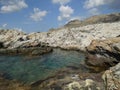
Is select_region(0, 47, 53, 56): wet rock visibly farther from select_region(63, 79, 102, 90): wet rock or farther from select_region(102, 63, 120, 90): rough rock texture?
select_region(102, 63, 120, 90): rough rock texture

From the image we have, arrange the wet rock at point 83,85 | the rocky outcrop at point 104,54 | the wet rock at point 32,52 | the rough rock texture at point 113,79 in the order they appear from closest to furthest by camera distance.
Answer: the rough rock texture at point 113,79
the wet rock at point 83,85
the rocky outcrop at point 104,54
the wet rock at point 32,52

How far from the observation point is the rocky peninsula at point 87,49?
1889 centimetres

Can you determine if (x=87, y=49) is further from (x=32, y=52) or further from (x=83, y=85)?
(x=83, y=85)

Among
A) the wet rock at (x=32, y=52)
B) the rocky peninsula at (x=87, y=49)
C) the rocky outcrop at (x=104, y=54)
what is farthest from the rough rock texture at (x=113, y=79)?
the wet rock at (x=32, y=52)

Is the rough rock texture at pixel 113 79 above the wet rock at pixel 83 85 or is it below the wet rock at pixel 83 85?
above

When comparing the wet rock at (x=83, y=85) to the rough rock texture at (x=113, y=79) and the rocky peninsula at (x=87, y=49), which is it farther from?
the rough rock texture at (x=113, y=79)

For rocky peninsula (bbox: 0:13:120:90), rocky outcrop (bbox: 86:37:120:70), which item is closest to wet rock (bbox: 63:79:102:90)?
rocky peninsula (bbox: 0:13:120:90)

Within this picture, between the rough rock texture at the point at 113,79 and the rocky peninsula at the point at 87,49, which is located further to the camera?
the rocky peninsula at the point at 87,49

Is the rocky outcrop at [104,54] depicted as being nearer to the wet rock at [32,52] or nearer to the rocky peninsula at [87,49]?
the rocky peninsula at [87,49]

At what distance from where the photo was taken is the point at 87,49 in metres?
38.8

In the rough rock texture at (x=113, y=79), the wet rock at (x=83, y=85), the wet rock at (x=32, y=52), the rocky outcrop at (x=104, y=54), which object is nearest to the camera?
the rough rock texture at (x=113, y=79)

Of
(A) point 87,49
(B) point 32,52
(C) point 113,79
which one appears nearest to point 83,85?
(C) point 113,79

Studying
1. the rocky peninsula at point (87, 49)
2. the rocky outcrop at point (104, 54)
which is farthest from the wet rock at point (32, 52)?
the rocky outcrop at point (104, 54)

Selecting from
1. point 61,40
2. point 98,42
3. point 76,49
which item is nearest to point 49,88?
point 98,42
